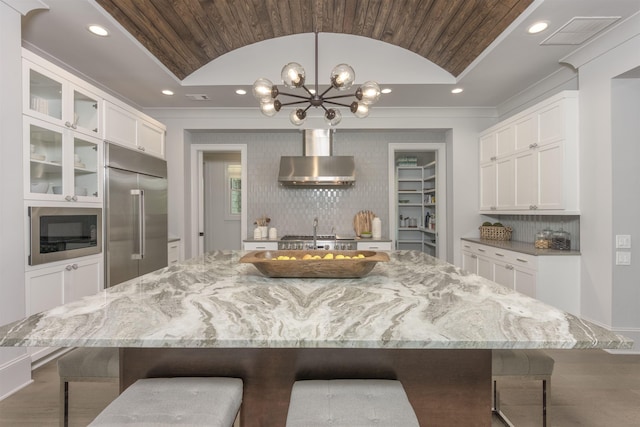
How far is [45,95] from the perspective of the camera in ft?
8.70

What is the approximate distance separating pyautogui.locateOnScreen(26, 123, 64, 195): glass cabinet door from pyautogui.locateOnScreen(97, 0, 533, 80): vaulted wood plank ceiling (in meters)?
Result: 1.05

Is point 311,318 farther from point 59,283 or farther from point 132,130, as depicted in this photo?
point 132,130

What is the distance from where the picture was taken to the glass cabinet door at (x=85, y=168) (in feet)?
9.62

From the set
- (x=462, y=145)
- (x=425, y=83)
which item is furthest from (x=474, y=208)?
(x=425, y=83)

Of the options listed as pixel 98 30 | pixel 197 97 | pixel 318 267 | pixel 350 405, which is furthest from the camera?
pixel 197 97

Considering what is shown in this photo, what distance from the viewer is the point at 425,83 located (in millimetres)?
3926

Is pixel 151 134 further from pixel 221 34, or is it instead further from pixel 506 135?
pixel 506 135

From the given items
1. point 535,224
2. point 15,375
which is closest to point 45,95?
point 15,375

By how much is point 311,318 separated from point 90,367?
3.37ft

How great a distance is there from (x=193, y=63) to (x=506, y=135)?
3734mm

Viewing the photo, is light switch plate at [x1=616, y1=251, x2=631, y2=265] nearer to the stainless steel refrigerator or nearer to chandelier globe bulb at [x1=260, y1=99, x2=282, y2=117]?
chandelier globe bulb at [x1=260, y1=99, x2=282, y2=117]

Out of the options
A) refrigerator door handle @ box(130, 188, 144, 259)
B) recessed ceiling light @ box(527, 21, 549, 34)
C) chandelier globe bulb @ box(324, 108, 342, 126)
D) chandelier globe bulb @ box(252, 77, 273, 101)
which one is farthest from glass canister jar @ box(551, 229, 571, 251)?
refrigerator door handle @ box(130, 188, 144, 259)

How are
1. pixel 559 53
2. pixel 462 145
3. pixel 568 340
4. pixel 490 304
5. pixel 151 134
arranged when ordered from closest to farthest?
pixel 568 340 → pixel 490 304 → pixel 559 53 → pixel 151 134 → pixel 462 145

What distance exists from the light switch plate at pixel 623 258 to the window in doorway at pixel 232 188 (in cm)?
537
